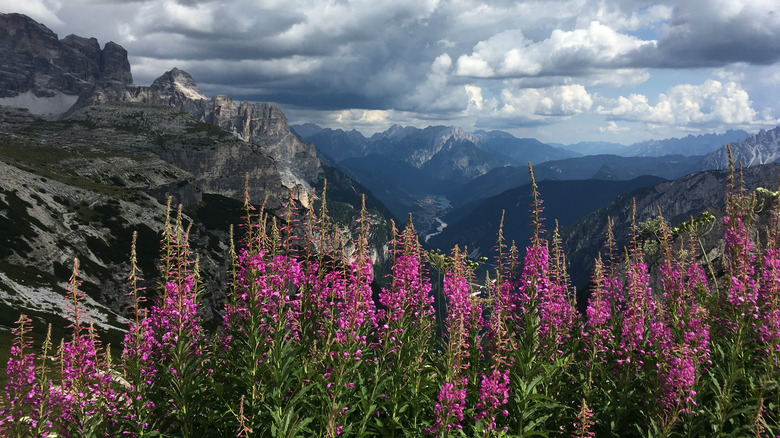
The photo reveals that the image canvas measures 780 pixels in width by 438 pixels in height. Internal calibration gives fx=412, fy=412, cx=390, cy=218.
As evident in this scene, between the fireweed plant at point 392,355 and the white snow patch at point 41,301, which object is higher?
the fireweed plant at point 392,355

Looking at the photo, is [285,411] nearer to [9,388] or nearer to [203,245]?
[9,388]

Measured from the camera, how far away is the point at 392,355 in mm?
10367

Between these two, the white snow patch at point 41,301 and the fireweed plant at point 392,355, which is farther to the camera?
the white snow patch at point 41,301

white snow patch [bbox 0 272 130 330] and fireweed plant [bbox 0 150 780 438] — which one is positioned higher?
fireweed plant [bbox 0 150 780 438]

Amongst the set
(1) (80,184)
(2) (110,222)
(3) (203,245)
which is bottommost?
(3) (203,245)

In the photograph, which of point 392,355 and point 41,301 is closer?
point 392,355

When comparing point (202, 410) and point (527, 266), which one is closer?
point (202, 410)

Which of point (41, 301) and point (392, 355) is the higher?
point (392, 355)

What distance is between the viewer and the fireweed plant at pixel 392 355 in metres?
8.92

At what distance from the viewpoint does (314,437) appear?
8.74 meters

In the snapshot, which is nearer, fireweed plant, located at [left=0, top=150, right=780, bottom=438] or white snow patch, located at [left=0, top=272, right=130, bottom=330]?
fireweed plant, located at [left=0, top=150, right=780, bottom=438]

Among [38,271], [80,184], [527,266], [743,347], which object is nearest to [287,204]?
[527,266]

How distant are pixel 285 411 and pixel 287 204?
540 cm

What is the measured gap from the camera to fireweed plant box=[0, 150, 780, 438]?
892 cm
